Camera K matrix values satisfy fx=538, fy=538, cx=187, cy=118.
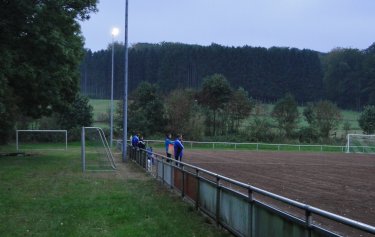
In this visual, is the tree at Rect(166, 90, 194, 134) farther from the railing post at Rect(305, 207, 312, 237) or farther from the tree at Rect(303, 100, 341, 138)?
the railing post at Rect(305, 207, 312, 237)

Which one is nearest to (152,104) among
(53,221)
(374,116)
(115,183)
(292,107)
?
(292,107)

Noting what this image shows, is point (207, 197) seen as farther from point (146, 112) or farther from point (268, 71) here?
point (268, 71)

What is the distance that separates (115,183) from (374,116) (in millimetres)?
64284

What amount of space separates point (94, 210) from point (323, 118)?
69191 millimetres

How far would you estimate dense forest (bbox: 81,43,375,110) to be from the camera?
419 ft

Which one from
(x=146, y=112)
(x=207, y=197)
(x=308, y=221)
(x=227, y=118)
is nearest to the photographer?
(x=308, y=221)

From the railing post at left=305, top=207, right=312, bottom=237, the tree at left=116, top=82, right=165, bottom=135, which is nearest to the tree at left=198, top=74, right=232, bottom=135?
the tree at left=116, top=82, right=165, bottom=135

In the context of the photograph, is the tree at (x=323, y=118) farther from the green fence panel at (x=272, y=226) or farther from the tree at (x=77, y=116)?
the green fence panel at (x=272, y=226)

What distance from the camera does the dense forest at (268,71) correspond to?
128 m

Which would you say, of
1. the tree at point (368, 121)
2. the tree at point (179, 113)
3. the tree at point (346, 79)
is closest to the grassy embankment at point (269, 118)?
the tree at point (368, 121)

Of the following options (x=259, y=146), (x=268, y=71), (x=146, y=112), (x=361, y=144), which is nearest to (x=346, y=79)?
(x=268, y=71)

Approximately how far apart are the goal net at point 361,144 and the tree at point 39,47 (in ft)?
110

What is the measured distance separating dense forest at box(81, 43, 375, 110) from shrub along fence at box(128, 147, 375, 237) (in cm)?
11333

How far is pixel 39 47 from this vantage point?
3083 cm
